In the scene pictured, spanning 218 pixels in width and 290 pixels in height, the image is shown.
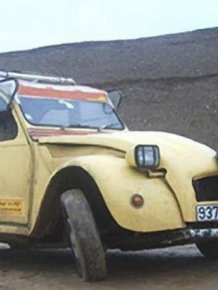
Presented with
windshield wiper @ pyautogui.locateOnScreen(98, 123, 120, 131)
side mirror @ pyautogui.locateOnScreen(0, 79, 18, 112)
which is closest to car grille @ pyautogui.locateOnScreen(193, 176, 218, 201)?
windshield wiper @ pyautogui.locateOnScreen(98, 123, 120, 131)

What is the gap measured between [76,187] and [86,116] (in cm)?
156

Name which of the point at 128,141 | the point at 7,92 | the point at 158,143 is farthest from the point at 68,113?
the point at 158,143

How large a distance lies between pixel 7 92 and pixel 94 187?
69.6 inches

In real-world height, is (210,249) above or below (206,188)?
below

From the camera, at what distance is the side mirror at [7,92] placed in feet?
24.6

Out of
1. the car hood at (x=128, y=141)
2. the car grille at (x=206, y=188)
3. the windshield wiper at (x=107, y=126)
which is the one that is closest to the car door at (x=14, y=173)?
the car hood at (x=128, y=141)

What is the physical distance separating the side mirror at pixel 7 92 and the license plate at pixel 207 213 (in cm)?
242

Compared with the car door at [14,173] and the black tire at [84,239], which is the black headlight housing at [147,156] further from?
the car door at [14,173]

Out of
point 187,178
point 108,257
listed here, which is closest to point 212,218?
point 187,178

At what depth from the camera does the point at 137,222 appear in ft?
19.4

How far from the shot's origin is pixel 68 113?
785cm

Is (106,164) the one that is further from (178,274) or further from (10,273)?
(10,273)

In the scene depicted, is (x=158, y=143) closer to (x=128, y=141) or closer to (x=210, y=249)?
(x=128, y=141)

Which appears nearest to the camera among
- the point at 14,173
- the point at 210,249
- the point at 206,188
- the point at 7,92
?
the point at 206,188
